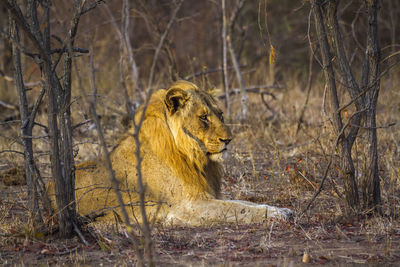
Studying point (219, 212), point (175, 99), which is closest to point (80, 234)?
point (219, 212)

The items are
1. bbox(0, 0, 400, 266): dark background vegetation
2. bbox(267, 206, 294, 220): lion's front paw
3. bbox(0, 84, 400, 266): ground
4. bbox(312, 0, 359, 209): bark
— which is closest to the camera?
bbox(0, 84, 400, 266): ground

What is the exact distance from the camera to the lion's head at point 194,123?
4250 millimetres

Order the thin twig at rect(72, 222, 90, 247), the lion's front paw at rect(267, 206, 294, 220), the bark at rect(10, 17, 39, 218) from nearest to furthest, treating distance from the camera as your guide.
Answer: the thin twig at rect(72, 222, 90, 247)
the bark at rect(10, 17, 39, 218)
the lion's front paw at rect(267, 206, 294, 220)

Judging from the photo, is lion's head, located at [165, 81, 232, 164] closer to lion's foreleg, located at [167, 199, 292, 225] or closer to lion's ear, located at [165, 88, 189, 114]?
lion's ear, located at [165, 88, 189, 114]

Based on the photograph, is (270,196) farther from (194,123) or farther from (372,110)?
(372,110)

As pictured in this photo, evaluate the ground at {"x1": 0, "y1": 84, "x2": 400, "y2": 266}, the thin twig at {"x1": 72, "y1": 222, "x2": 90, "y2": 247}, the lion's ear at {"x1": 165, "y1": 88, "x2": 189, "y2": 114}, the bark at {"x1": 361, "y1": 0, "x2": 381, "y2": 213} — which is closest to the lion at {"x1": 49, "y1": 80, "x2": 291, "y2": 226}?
the lion's ear at {"x1": 165, "y1": 88, "x2": 189, "y2": 114}

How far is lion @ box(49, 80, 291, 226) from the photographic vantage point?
4285 mm

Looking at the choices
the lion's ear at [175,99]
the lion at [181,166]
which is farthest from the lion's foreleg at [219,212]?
the lion's ear at [175,99]

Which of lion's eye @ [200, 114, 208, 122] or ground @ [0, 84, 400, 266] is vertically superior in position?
lion's eye @ [200, 114, 208, 122]

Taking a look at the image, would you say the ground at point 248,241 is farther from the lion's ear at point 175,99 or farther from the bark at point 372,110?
the lion's ear at point 175,99

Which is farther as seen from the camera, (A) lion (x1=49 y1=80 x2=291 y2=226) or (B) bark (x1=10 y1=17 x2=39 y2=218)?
(A) lion (x1=49 y1=80 x2=291 y2=226)

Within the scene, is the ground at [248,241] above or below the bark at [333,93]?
below

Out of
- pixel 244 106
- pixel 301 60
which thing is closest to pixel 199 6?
pixel 301 60

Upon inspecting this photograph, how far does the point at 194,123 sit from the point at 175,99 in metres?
0.26
